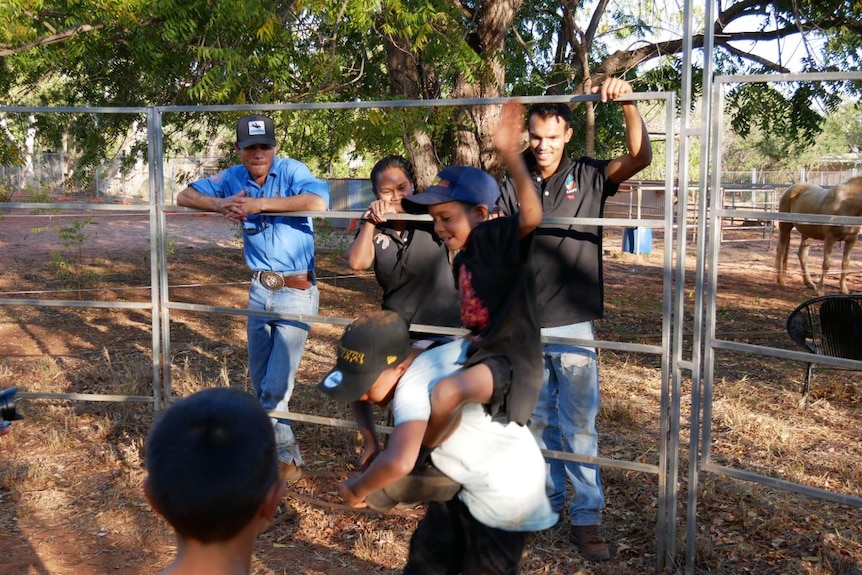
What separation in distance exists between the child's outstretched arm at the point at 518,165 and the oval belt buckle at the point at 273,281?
6.44 ft

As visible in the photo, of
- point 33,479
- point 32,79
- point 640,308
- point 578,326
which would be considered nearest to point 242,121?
point 578,326

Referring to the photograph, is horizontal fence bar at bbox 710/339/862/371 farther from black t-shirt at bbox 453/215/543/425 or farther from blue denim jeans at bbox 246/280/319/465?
blue denim jeans at bbox 246/280/319/465

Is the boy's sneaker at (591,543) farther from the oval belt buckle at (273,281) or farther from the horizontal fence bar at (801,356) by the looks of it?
the oval belt buckle at (273,281)

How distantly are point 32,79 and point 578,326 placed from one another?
7.78 metres

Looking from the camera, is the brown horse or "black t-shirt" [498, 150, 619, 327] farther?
the brown horse

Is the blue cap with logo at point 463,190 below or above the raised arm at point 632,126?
below

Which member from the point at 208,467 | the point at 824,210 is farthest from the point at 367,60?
the point at 208,467

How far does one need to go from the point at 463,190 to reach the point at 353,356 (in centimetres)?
67

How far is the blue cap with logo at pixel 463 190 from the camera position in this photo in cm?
274

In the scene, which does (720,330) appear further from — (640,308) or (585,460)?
(585,460)

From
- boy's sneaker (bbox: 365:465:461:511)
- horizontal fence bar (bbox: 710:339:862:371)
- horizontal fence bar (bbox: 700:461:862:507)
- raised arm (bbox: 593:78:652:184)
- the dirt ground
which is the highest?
raised arm (bbox: 593:78:652:184)

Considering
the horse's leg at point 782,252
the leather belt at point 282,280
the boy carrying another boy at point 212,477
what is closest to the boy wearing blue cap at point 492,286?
the boy carrying another boy at point 212,477

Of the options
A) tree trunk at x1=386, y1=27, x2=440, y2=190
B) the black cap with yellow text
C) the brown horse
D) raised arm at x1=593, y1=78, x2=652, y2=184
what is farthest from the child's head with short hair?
the brown horse

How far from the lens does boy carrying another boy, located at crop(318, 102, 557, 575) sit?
2369 millimetres
